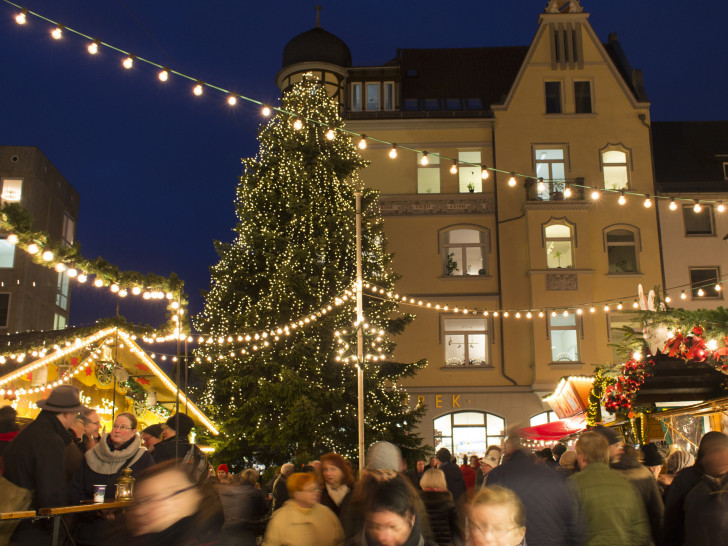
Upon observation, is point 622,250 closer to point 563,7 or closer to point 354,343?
point 563,7

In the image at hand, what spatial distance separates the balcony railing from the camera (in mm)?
28594

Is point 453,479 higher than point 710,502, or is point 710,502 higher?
point 710,502

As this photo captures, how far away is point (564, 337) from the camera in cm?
2802

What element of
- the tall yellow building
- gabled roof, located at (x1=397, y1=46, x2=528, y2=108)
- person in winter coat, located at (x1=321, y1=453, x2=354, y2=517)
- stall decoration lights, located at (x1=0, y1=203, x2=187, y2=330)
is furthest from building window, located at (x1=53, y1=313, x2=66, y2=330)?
person in winter coat, located at (x1=321, y1=453, x2=354, y2=517)

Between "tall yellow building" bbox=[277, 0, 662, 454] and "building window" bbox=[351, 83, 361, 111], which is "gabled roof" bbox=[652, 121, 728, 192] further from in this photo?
"building window" bbox=[351, 83, 361, 111]

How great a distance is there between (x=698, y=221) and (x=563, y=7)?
980 centimetres

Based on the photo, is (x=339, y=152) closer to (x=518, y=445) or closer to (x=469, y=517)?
(x=518, y=445)

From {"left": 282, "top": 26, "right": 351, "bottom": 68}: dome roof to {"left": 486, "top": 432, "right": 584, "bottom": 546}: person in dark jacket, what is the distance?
28.6 m

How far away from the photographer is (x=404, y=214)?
29719mm

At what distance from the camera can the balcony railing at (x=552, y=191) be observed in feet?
93.8

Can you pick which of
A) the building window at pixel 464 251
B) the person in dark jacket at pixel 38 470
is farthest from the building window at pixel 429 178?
the person in dark jacket at pixel 38 470

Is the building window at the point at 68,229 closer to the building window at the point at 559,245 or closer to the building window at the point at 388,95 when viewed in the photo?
the building window at the point at 388,95

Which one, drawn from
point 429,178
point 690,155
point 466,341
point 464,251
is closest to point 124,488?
point 466,341

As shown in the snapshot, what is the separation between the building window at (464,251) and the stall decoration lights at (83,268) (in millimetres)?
15015
